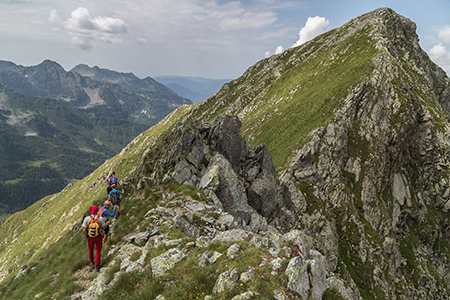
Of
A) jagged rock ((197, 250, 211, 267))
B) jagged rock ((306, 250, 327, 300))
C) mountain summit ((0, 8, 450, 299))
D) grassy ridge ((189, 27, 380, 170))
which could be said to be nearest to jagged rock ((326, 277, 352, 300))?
mountain summit ((0, 8, 450, 299))

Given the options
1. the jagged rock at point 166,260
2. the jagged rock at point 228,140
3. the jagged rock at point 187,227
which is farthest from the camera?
the jagged rock at point 228,140

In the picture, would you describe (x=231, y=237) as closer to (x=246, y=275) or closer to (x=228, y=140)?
(x=246, y=275)

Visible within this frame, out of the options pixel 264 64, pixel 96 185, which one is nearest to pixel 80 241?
pixel 96 185

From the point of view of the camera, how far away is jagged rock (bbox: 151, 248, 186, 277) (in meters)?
10.8

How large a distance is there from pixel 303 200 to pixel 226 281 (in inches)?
1241

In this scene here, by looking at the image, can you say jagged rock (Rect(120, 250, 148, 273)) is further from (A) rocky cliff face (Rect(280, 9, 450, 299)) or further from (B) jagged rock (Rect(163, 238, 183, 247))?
(A) rocky cliff face (Rect(280, 9, 450, 299))

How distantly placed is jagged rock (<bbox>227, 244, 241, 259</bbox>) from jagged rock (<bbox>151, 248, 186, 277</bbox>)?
8.32 ft

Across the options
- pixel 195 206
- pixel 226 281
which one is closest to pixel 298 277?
pixel 226 281

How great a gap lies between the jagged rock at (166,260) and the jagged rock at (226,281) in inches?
112

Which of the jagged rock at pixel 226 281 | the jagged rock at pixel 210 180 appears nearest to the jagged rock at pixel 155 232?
the jagged rock at pixel 226 281

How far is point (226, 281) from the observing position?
945 centimetres

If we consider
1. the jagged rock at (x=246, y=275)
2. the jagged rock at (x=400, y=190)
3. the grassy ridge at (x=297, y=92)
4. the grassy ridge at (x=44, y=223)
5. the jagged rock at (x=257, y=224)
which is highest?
the grassy ridge at (x=297, y=92)

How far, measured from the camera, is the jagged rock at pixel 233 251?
11.4 metres

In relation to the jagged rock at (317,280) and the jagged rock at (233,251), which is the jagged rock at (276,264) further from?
the jagged rock at (233,251)
